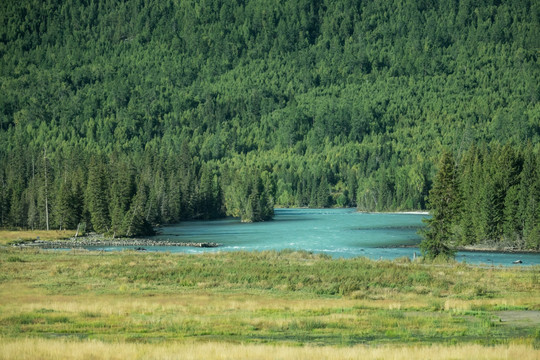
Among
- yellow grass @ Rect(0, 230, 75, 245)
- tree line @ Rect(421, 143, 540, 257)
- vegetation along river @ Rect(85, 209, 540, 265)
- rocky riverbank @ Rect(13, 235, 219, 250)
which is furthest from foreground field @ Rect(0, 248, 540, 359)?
yellow grass @ Rect(0, 230, 75, 245)

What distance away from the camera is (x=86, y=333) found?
3991 centimetres

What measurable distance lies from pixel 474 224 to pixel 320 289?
64010 mm

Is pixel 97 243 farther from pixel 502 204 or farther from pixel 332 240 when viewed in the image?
pixel 502 204

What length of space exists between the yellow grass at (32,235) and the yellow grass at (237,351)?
97.1 meters

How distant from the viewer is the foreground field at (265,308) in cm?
3481

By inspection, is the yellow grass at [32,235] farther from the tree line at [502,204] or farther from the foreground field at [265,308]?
the tree line at [502,204]

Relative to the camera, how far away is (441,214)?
8894 cm

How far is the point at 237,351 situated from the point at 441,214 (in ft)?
198

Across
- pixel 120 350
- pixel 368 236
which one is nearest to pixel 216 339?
pixel 120 350

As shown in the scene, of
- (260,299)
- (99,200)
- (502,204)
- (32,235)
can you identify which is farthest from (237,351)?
(99,200)

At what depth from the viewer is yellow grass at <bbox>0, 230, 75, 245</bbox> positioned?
12975cm

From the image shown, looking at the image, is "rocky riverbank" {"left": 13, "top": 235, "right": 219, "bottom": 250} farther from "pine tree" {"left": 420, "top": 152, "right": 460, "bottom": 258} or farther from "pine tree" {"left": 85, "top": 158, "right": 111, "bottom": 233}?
"pine tree" {"left": 420, "top": 152, "right": 460, "bottom": 258}

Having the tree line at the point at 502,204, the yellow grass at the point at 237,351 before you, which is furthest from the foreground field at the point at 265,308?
the tree line at the point at 502,204

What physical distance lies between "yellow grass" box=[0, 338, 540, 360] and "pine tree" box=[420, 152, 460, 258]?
179 feet
